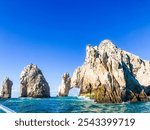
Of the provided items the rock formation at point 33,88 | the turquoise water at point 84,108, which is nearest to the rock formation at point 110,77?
the turquoise water at point 84,108

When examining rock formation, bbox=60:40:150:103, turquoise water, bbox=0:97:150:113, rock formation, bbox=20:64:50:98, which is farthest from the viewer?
rock formation, bbox=20:64:50:98

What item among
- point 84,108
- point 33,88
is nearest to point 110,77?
point 84,108

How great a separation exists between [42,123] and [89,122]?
0.72 meters

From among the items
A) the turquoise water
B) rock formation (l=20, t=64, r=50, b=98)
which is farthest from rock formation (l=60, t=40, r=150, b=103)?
rock formation (l=20, t=64, r=50, b=98)

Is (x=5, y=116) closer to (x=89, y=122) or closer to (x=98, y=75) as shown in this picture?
(x=89, y=122)

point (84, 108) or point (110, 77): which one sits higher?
point (110, 77)

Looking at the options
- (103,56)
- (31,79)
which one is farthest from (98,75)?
(31,79)

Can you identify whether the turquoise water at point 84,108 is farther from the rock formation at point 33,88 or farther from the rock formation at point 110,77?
the rock formation at point 33,88

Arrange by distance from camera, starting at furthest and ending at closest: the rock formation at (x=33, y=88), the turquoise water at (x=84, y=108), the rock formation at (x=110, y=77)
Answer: the rock formation at (x=33, y=88), the rock formation at (x=110, y=77), the turquoise water at (x=84, y=108)

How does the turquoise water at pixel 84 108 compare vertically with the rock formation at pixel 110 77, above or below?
below

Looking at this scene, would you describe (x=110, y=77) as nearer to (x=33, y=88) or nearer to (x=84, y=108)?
(x=84, y=108)

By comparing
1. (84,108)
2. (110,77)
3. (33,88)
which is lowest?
(84,108)

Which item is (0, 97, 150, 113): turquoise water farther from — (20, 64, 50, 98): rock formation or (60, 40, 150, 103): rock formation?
(20, 64, 50, 98): rock formation

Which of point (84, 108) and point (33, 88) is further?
point (33, 88)
